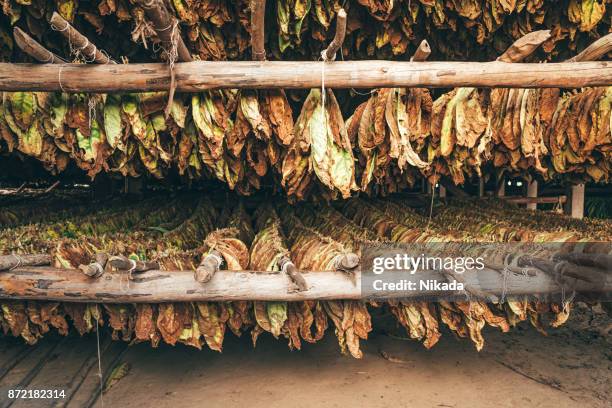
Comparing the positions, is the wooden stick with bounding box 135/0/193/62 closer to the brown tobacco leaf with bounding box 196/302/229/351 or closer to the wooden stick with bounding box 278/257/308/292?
the wooden stick with bounding box 278/257/308/292

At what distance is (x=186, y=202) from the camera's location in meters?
5.23

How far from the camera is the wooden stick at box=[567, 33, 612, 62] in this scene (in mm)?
2191

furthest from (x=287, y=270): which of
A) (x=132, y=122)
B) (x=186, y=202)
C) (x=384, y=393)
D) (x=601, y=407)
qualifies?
(x=186, y=202)

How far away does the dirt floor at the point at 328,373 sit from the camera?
10.3ft

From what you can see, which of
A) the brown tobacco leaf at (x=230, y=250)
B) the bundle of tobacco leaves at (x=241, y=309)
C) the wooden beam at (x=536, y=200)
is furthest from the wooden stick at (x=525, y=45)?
the wooden beam at (x=536, y=200)

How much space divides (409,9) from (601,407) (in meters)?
3.41

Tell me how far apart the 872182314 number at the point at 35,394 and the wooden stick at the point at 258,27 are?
326 centimetres

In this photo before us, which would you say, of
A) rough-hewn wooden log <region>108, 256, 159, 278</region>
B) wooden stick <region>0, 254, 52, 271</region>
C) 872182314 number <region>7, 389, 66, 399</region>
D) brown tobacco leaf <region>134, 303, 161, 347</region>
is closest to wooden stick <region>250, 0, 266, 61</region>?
rough-hewn wooden log <region>108, 256, 159, 278</region>

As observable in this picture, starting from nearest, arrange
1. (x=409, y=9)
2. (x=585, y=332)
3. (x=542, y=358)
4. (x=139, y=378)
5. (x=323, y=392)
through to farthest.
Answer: (x=409, y=9) < (x=323, y=392) < (x=139, y=378) < (x=542, y=358) < (x=585, y=332)

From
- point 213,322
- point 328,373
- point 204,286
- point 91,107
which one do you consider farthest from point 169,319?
point 328,373

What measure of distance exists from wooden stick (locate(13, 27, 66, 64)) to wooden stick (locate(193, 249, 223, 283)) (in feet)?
4.83

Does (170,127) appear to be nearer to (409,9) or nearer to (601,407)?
(409,9)

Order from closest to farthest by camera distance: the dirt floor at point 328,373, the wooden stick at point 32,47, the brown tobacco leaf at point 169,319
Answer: the wooden stick at point 32,47 → the brown tobacco leaf at point 169,319 → the dirt floor at point 328,373

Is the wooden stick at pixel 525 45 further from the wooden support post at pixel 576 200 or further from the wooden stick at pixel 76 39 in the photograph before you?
the wooden support post at pixel 576 200
